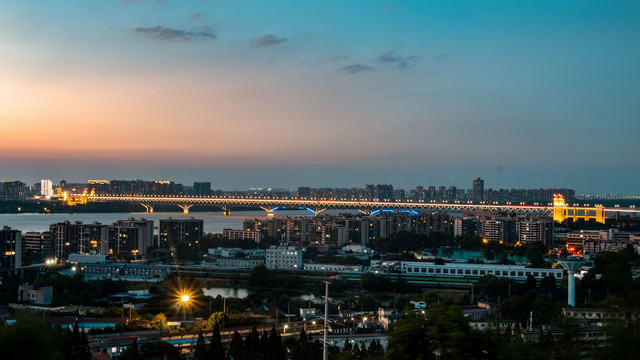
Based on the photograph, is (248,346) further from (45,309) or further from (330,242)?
Answer: (330,242)

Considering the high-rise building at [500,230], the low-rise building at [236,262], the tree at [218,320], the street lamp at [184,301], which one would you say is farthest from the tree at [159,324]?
the high-rise building at [500,230]

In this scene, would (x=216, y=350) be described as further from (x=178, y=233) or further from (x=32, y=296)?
(x=178, y=233)

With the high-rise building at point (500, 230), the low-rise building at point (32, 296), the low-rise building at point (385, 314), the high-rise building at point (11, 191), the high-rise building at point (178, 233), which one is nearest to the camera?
the low-rise building at point (385, 314)

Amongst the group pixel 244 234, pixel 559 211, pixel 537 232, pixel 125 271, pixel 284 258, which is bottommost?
pixel 125 271

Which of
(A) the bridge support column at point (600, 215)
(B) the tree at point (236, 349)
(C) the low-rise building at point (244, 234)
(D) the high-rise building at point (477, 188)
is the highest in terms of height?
(D) the high-rise building at point (477, 188)

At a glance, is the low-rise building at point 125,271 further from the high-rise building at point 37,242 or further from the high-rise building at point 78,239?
the high-rise building at point 37,242

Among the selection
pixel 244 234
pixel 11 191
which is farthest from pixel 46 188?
pixel 244 234

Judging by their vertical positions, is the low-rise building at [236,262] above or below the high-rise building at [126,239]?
below
